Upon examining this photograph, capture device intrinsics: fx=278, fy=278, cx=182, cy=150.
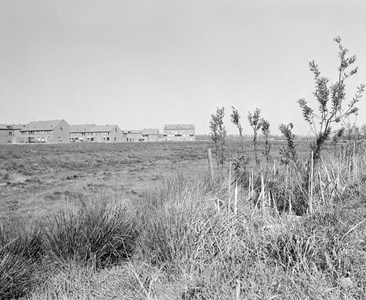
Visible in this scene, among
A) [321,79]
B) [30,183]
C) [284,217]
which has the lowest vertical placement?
[30,183]

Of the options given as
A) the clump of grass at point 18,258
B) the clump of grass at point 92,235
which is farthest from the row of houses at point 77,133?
the clump of grass at point 92,235

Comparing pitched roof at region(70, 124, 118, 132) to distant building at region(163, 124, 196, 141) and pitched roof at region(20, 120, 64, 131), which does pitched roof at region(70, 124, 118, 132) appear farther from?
distant building at region(163, 124, 196, 141)

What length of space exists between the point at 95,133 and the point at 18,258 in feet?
298

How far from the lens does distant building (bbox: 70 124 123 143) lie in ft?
291

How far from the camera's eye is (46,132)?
78000 millimetres

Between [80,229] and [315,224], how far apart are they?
3107 millimetres

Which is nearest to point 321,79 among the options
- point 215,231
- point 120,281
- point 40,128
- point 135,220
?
point 215,231

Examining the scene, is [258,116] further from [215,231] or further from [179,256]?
[179,256]

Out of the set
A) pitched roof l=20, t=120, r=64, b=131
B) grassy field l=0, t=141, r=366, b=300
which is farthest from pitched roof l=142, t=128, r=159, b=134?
grassy field l=0, t=141, r=366, b=300

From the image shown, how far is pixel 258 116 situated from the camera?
715cm

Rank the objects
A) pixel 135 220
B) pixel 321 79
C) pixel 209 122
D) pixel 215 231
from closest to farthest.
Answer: pixel 215 231
pixel 135 220
pixel 321 79
pixel 209 122

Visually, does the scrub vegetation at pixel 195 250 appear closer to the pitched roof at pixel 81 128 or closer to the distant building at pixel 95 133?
the distant building at pixel 95 133

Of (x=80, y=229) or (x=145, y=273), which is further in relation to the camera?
(x=80, y=229)

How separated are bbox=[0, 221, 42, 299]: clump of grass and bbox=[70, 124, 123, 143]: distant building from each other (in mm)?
85608
